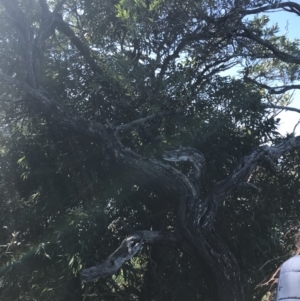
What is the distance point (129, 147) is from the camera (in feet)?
18.7

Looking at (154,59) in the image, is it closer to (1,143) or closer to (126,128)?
(126,128)

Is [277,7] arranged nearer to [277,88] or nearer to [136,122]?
[277,88]

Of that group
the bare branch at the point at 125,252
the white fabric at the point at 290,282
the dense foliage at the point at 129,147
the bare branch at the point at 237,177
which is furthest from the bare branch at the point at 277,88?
the white fabric at the point at 290,282

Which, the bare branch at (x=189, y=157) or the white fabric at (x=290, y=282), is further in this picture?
the bare branch at (x=189, y=157)

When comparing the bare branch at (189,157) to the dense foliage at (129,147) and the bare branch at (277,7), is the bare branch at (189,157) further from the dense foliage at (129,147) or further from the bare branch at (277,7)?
the bare branch at (277,7)

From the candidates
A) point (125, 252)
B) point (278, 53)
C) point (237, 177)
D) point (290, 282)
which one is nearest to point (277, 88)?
point (278, 53)

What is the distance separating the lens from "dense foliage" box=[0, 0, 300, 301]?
5.24 meters

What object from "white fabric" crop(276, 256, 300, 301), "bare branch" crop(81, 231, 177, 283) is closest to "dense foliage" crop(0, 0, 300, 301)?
"bare branch" crop(81, 231, 177, 283)

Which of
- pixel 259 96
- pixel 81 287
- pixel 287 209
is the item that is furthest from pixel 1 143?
pixel 287 209

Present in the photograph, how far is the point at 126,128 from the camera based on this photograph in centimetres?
518

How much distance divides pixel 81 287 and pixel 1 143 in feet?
6.23

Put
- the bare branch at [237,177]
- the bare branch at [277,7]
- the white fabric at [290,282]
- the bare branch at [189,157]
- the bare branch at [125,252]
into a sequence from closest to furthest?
the white fabric at [290,282]
the bare branch at [125,252]
the bare branch at [189,157]
the bare branch at [237,177]
the bare branch at [277,7]

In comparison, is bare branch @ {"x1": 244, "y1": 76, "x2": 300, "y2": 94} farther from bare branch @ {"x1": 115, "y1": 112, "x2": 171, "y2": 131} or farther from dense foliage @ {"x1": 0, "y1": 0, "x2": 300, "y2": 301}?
bare branch @ {"x1": 115, "y1": 112, "x2": 171, "y2": 131}

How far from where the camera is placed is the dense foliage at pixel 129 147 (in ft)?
17.2
